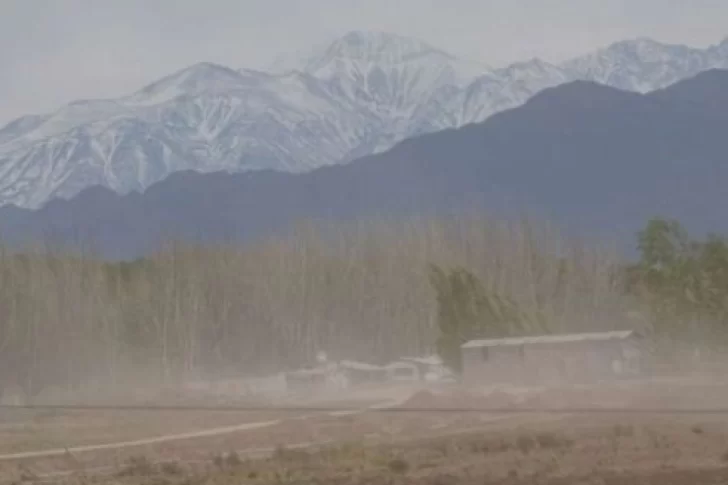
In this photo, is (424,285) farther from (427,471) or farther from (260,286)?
(427,471)

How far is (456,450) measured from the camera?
27656 millimetres

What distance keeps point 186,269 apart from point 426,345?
1588 cm

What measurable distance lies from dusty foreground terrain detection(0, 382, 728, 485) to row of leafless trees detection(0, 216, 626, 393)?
109ft

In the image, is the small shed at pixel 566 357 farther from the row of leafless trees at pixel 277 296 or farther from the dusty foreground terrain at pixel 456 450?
the row of leafless trees at pixel 277 296

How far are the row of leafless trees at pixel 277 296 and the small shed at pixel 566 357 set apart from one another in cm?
1652

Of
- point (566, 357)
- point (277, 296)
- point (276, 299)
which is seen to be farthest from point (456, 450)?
point (277, 296)

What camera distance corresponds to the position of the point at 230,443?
34.2 m

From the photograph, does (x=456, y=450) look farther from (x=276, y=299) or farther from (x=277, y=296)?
(x=277, y=296)

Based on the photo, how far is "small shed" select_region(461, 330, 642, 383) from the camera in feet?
178

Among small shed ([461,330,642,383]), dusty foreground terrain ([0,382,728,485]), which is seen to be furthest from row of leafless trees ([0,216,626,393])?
dusty foreground terrain ([0,382,728,485])

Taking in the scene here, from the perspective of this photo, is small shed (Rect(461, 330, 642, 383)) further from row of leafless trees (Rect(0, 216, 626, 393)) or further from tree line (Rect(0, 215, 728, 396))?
row of leafless trees (Rect(0, 216, 626, 393))

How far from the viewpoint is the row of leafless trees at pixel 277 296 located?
76.8 m

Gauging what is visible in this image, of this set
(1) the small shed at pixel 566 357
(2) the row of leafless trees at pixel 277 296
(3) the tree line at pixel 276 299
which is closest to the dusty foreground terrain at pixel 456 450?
(1) the small shed at pixel 566 357

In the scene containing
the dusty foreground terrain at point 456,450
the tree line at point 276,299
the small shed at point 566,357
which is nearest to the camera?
the dusty foreground terrain at point 456,450
